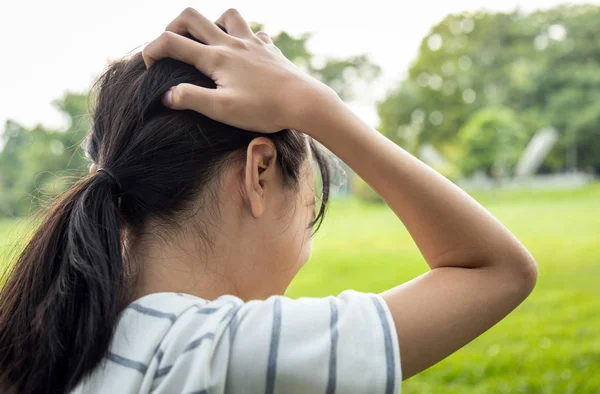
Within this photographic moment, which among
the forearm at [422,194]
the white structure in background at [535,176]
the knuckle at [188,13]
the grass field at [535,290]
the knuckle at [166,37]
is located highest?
the knuckle at [188,13]

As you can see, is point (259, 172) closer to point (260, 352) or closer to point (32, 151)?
point (260, 352)

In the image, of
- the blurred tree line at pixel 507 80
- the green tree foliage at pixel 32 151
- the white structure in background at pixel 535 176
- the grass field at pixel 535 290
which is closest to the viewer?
the grass field at pixel 535 290

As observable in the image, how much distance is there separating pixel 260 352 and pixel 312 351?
0.16 feet

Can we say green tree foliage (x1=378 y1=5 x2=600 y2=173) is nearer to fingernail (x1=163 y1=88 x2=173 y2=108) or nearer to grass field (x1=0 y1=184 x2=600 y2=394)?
grass field (x1=0 y1=184 x2=600 y2=394)

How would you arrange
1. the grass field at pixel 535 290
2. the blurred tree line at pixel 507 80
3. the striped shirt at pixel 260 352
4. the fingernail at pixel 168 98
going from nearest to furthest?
1. the striped shirt at pixel 260 352
2. the fingernail at pixel 168 98
3. the grass field at pixel 535 290
4. the blurred tree line at pixel 507 80

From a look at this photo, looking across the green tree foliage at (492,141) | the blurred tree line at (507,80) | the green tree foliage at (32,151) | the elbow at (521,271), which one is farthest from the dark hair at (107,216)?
the green tree foliage at (492,141)

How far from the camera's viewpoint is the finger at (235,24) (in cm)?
71

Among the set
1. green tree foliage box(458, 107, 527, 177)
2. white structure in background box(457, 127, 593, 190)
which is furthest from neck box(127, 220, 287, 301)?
white structure in background box(457, 127, 593, 190)

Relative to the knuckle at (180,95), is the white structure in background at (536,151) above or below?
below

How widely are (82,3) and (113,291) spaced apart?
1.69 m

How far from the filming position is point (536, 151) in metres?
6.69

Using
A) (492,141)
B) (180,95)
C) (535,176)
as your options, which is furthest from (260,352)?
(535,176)

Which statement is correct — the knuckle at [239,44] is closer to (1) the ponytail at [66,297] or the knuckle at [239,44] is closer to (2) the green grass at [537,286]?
(1) the ponytail at [66,297]

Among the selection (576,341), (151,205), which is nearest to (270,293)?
(151,205)
